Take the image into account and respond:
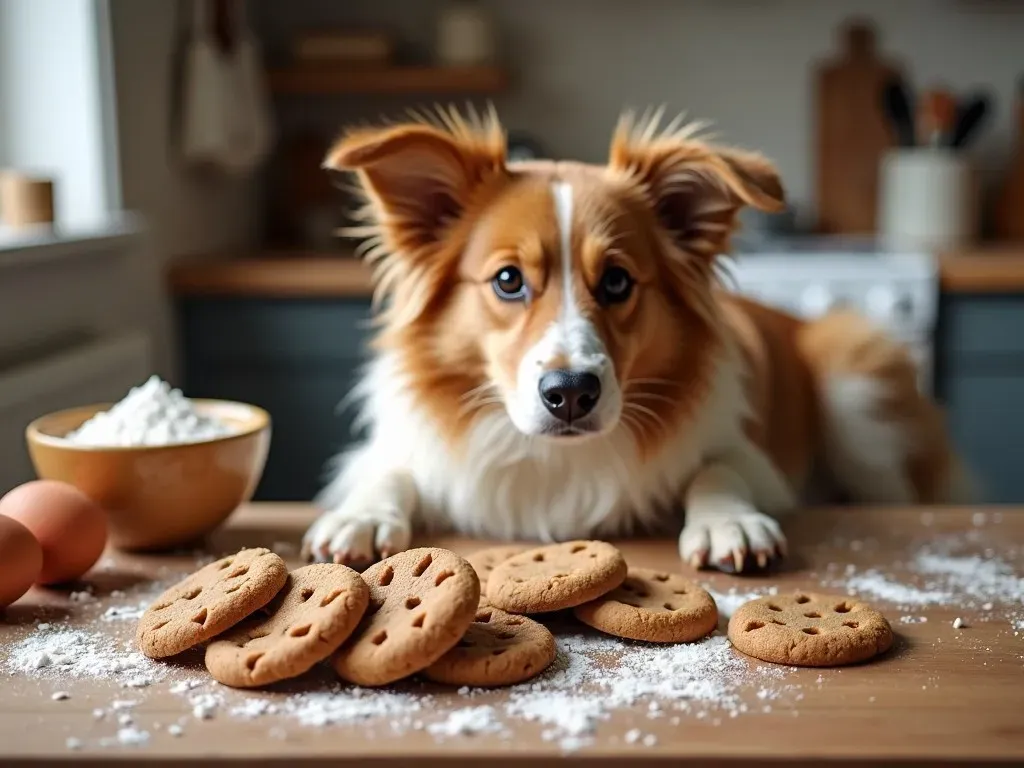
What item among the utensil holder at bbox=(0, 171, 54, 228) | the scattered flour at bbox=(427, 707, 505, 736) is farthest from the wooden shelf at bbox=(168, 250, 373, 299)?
the scattered flour at bbox=(427, 707, 505, 736)

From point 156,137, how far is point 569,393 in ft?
5.87

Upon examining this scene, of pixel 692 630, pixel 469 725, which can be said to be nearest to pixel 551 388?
pixel 692 630

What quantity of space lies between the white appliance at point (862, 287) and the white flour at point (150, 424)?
64.5 inches

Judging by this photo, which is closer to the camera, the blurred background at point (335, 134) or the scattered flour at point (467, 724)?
the scattered flour at point (467, 724)

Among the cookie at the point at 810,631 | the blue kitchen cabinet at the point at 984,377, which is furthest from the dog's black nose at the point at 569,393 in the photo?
the blue kitchen cabinet at the point at 984,377

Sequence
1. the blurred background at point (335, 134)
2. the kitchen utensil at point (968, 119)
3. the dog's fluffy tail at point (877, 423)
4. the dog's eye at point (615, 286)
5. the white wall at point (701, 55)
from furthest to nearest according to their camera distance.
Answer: the white wall at point (701, 55) < the kitchen utensil at point (968, 119) < the blurred background at point (335, 134) < the dog's fluffy tail at point (877, 423) < the dog's eye at point (615, 286)

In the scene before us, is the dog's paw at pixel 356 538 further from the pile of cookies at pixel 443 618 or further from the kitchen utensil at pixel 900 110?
the kitchen utensil at pixel 900 110

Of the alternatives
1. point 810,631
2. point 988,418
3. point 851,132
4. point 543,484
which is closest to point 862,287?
point 988,418

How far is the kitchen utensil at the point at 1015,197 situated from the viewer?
324cm

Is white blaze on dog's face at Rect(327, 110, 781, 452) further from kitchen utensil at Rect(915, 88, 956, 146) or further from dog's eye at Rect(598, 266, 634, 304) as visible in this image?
kitchen utensil at Rect(915, 88, 956, 146)

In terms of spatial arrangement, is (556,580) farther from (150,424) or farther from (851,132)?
(851,132)

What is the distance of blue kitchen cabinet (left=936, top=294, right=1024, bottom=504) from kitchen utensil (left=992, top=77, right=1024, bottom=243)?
2.06 ft

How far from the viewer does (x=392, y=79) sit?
10.7 ft

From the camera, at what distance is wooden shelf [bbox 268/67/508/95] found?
324cm
